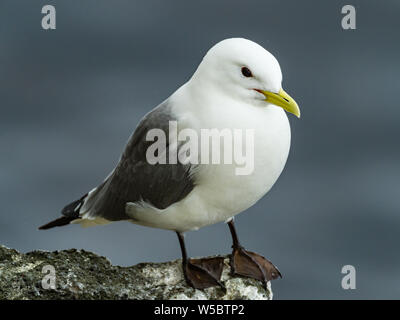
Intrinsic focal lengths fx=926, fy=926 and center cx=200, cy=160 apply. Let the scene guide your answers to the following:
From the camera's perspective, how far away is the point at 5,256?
751 cm

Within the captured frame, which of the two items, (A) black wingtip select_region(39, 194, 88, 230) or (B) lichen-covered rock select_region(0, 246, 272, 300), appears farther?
(A) black wingtip select_region(39, 194, 88, 230)

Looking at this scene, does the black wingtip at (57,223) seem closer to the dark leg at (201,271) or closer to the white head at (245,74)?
the dark leg at (201,271)

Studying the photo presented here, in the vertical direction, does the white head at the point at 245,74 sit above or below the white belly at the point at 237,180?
Result: above

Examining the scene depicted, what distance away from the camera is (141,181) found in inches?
285

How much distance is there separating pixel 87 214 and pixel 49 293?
35.5 inches

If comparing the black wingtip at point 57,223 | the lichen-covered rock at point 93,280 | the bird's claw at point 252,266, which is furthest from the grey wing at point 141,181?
the bird's claw at point 252,266

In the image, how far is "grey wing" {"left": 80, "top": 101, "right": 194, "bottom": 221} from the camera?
7.00 m

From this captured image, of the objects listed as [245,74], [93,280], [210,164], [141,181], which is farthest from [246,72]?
[93,280]

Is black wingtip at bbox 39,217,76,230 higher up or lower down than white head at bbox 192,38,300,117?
lower down

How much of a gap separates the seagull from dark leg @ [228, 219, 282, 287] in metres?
0.02

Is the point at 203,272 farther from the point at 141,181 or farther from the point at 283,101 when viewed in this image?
the point at 283,101

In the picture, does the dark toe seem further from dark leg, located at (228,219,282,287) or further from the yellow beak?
the yellow beak

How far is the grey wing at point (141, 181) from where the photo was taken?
700 cm

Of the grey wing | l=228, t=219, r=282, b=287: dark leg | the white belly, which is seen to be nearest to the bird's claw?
l=228, t=219, r=282, b=287: dark leg
